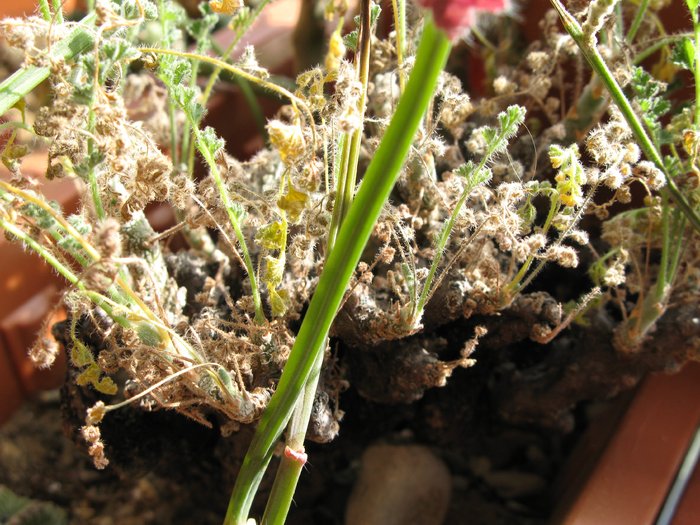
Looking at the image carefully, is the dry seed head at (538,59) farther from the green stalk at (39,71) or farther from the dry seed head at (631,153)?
the green stalk at (39,71)

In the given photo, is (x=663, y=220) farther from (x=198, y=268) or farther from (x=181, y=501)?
(x=181, y=501)

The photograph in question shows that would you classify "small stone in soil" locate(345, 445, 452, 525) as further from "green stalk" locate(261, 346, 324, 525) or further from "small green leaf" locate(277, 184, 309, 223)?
"small green leaf" locate(277, 184, 309, 223)

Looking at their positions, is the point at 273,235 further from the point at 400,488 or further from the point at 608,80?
the point at 400,488

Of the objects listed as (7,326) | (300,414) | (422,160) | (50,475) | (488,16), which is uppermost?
(488,16)

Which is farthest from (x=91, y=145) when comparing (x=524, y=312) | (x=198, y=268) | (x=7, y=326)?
(x=7, y=326)

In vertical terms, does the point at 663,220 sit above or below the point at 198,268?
above

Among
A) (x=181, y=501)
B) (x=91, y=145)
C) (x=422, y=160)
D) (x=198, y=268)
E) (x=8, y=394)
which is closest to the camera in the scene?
(x=91, y=145)

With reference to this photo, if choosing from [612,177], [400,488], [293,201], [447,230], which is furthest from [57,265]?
[400,488]
